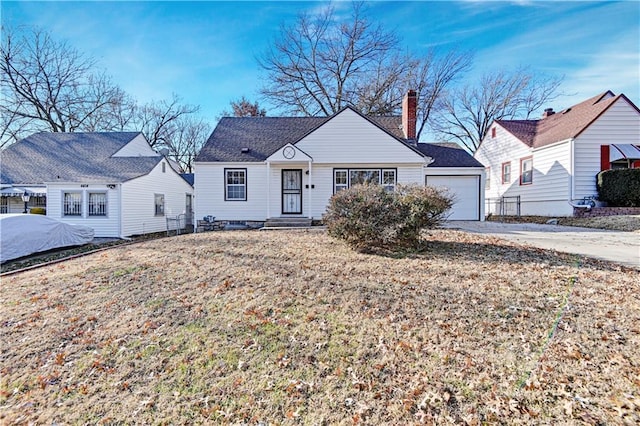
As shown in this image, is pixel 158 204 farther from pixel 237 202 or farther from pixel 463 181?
pixel 463 181

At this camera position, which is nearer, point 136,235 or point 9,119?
point 136,235

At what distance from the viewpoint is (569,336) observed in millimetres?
3326

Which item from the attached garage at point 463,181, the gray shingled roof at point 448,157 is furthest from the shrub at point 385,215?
the gray shingled roof at point 448,157

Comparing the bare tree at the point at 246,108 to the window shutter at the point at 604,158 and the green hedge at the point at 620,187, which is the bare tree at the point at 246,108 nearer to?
the window shutter at the point at 604,158

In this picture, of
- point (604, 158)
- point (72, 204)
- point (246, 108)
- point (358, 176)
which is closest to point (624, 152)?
point (604, 158)

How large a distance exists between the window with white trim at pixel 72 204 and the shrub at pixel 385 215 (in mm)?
13191

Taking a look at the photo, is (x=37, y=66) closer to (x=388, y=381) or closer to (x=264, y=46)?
(x=264, y=46)

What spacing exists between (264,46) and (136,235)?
16.9m

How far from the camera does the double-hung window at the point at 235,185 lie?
14055mm

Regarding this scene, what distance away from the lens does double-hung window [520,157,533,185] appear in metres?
17.6

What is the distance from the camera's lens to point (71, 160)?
16.8m

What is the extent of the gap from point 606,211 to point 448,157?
7005 millimetres

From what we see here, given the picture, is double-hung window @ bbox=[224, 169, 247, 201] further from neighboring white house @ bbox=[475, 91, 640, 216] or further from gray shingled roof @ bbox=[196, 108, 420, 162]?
neighboring white house @ bbox=[475, 91, 640, 216]

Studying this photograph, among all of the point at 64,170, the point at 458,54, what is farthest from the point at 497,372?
the point at 458,54
